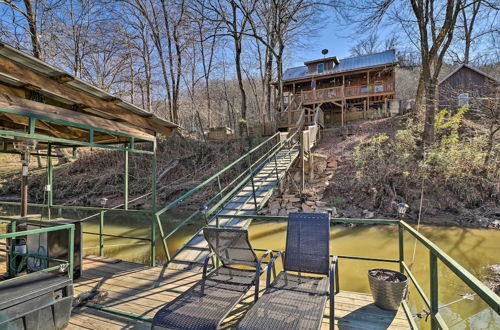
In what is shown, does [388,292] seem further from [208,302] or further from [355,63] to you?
[355,63]

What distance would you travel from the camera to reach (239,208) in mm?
6691

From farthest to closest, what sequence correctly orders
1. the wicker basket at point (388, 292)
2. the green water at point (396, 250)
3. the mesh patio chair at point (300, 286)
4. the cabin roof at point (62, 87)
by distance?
the green water at point (396, 250), the wicker basket at point (388, 292), the cabin roof at point (62, 87), the mesh patio chair at point (300, 286)

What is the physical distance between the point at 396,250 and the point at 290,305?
223 inches

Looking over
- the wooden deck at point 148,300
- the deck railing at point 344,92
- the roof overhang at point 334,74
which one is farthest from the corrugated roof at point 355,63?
the wooden deck at point 148,300

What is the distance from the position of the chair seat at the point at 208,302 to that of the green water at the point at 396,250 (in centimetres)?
303

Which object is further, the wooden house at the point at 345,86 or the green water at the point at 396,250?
the wooden house at the point at 345,86

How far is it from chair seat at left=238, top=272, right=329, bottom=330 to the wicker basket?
0.57 meters

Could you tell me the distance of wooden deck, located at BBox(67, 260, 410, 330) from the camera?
9.34 ft

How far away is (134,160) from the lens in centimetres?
1585

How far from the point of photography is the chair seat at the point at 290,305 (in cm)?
223

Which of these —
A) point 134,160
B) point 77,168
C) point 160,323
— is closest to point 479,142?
point 160,323

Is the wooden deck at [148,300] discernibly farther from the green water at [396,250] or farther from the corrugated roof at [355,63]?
the corrugated roof at [355,63]

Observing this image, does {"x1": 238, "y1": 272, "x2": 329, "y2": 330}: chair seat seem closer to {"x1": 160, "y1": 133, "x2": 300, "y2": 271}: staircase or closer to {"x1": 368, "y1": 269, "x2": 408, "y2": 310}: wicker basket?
{"x1": 368, "y1": 269, "x2": 408, "y2": 310}: wicker basket

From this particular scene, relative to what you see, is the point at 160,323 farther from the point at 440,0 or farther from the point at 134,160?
the point at 440,0
